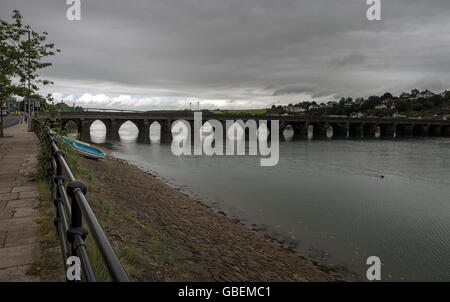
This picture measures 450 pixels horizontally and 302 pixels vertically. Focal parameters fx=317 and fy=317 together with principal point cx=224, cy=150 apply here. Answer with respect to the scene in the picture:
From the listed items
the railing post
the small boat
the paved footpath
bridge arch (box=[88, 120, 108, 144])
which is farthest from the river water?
bridge arch (box=[88, 120, 108, 144])

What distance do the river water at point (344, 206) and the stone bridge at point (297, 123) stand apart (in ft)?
148

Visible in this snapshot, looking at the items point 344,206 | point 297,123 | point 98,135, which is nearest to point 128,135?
point 98,135

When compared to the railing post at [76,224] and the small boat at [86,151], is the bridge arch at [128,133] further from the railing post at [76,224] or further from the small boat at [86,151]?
the railing post at [76,224]

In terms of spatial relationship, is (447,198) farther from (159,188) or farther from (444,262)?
(159,188)

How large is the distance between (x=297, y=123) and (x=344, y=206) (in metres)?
84.8

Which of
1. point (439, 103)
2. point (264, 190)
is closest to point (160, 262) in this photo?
point (264, 190)

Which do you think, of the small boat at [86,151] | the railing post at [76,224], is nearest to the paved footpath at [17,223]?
the railing post at [76,224]

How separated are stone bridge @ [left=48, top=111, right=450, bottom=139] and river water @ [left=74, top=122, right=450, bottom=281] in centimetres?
4502

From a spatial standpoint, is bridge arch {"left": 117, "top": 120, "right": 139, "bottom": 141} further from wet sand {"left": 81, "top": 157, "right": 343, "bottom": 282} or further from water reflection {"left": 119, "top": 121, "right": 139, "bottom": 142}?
wet sand {"left": 81, "top": 157, "right": 343, "bottom": 282}

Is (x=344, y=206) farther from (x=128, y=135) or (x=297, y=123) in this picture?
(x=297, y=123)

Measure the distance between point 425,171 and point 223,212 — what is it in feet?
76.0

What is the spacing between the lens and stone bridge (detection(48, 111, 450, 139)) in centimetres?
7144

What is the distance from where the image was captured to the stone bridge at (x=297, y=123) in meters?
71.4
